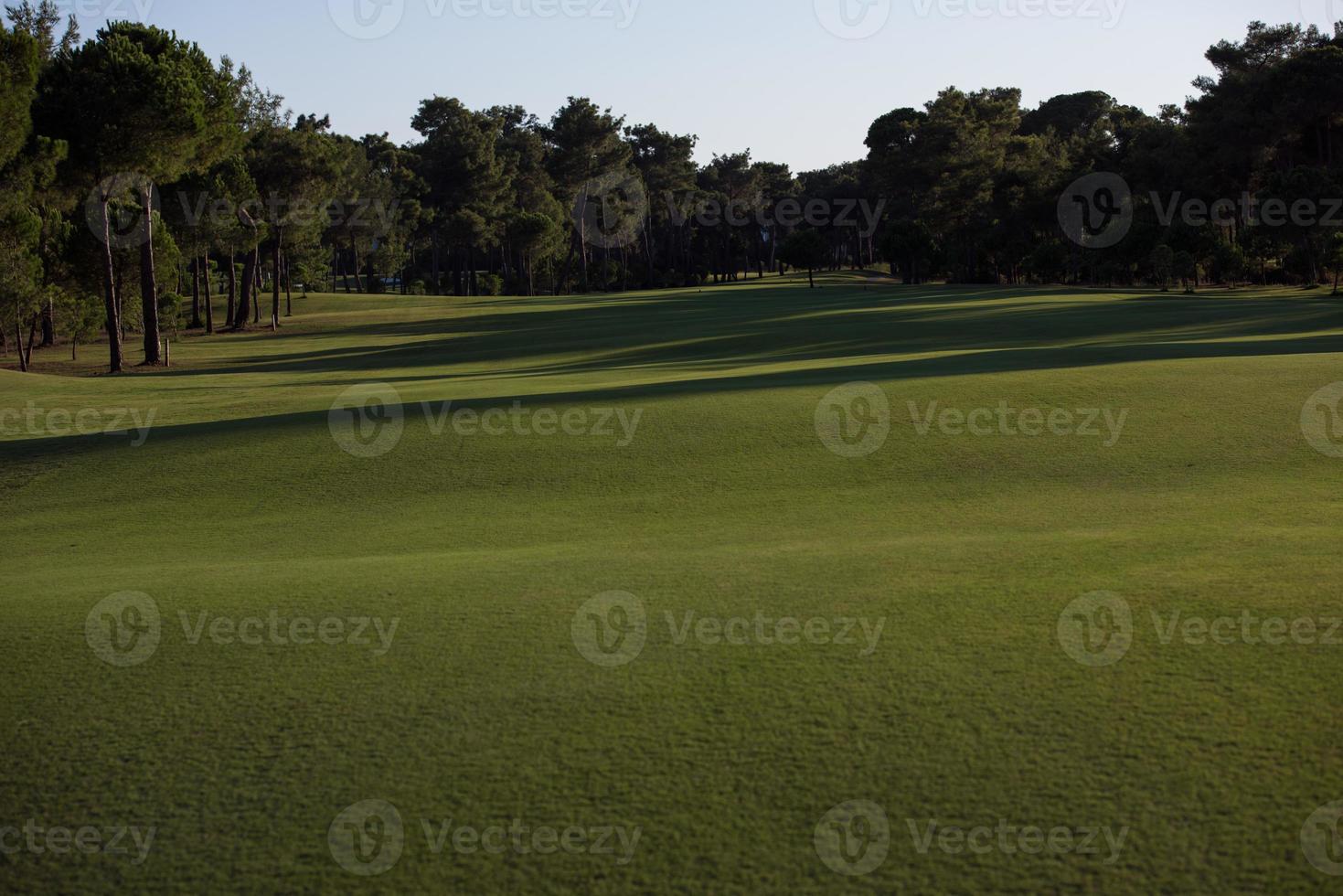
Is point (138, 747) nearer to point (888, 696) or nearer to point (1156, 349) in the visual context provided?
point (888, 696)

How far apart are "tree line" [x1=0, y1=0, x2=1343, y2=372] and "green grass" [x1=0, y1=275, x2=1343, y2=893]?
2371cm

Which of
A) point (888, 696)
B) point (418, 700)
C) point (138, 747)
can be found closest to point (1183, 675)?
point (888, 696)

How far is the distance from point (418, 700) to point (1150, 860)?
3.30 meters

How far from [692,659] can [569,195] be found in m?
116

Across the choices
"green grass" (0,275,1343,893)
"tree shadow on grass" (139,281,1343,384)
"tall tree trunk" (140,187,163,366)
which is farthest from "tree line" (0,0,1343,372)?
"green grass" (0,275,1343,893)

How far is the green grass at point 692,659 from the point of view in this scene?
13.6 feet

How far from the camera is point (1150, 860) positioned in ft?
12.8

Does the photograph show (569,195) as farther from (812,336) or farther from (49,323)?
(812,336)

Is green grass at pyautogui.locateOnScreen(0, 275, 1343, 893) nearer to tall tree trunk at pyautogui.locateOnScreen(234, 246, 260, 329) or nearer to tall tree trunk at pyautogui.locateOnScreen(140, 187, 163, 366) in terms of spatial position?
tall tree trunk at pyautogui.locateOnScreen(140, 187, 163, 366)

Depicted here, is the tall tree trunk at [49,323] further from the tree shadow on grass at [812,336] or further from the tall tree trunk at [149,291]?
the tree shadow on grass at [812,336]

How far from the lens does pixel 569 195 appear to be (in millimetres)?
117250

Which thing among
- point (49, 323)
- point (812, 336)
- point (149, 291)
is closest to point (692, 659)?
point (812, 336)

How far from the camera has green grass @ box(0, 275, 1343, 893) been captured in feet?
13.6

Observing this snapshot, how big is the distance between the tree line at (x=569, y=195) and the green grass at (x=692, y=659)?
77.8 ft
